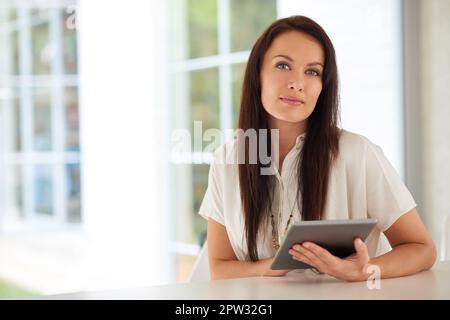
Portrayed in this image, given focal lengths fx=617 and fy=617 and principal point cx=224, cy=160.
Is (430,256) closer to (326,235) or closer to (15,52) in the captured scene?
(326,235)

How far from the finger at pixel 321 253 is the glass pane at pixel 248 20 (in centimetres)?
191

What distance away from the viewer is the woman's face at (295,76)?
3.86ft

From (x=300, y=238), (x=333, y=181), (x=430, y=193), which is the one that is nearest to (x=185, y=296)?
(x=300, y=238)

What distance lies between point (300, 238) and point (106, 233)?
2.20 metres

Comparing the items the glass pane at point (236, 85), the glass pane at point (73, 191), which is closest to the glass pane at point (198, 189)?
the glass pane at point (236, 85)

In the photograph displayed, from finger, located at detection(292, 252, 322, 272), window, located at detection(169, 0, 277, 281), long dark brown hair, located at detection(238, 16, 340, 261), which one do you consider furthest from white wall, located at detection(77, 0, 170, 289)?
finger, located at detection(292, 252, 322, 272)

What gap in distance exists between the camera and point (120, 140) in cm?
295

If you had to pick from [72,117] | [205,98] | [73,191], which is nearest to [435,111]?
[205,98]

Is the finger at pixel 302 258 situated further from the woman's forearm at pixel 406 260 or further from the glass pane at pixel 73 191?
the glass pane at pixel 73 191

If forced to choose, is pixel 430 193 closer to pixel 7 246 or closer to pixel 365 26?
pixel 365 26

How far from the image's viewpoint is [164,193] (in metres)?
3.10

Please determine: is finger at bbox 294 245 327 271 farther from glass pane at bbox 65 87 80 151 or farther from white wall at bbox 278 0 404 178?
glass pane at bbox 65 87 80 151

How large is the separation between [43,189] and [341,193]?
142 inches

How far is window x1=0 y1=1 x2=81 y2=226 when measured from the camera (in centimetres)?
443
